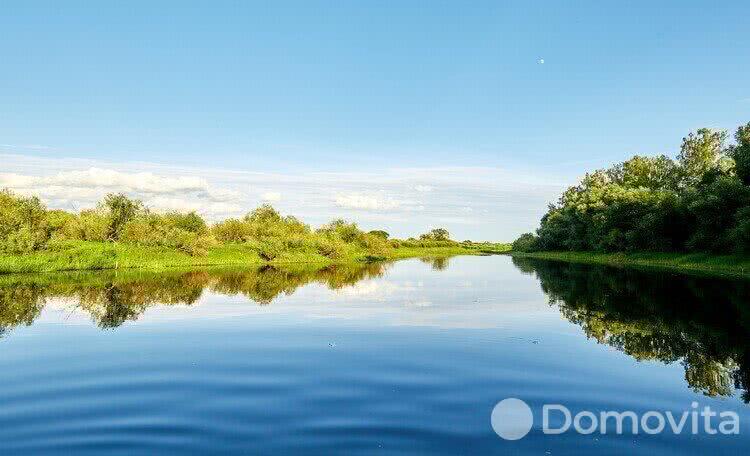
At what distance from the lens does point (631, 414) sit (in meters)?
11.2

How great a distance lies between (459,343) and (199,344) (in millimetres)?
9166

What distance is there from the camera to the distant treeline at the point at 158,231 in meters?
57.8

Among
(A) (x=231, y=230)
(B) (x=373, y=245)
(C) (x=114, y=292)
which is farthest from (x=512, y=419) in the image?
(B) (x=373, y=245)

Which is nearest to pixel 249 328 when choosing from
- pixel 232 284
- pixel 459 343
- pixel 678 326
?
pixel 459 343

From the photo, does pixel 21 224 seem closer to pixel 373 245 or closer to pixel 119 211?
pixel 119 211

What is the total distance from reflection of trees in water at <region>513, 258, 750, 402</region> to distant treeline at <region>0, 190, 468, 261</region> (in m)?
51.6

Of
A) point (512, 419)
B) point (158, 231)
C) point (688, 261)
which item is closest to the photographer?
point (512, 419)

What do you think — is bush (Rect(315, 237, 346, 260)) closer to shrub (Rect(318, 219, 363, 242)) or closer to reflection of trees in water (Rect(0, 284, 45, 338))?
shrub (Rect(318, 219, 363, 242))

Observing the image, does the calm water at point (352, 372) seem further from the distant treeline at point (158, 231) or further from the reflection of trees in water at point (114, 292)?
the distant treeline at point (158, 231)

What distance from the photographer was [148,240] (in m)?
71.1

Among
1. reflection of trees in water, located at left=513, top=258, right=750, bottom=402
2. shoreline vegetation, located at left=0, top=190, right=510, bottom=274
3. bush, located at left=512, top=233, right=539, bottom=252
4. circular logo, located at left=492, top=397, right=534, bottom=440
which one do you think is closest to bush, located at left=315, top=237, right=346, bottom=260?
shoreline vegetation, located at left=0, top=190, right=510, bottom=274

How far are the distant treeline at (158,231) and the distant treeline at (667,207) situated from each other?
4340 centimetres

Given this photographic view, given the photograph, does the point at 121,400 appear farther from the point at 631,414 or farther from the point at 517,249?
the point at 517,249

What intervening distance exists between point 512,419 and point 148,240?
224ft
